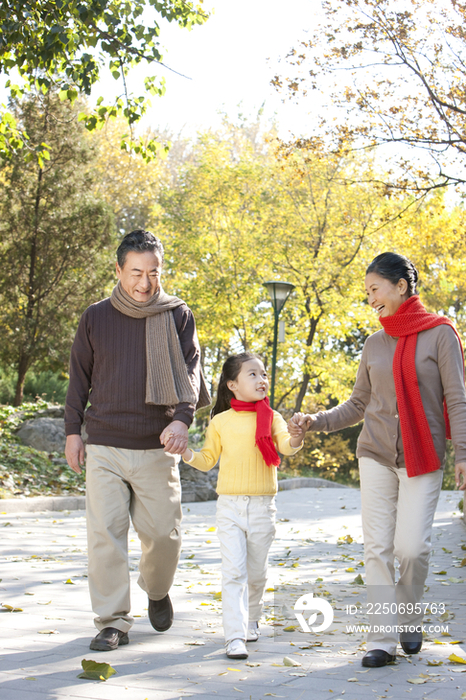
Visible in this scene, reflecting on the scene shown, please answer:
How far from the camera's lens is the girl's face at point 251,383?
4250 millimetres

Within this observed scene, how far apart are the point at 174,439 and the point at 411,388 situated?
1.25m

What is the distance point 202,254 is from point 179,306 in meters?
18.8

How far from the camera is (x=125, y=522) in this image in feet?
13.7

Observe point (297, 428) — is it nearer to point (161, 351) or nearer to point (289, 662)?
point (161, 351)

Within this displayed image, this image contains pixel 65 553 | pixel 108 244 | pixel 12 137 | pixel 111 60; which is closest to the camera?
pixel 65 553

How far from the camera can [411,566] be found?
3.74 m

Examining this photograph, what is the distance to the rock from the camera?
15.7 m

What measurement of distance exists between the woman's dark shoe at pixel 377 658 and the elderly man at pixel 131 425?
3.85 ft

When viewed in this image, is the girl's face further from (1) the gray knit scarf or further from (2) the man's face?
(2) the man's face

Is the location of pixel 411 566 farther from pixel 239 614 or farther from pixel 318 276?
pixel 318 276

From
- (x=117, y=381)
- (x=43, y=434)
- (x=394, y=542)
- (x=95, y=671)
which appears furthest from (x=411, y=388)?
(x=43, y=434)

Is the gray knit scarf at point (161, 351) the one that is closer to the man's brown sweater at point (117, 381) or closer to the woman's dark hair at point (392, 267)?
the man's brown sweater at point (117, 381)

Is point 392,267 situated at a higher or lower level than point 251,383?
higher

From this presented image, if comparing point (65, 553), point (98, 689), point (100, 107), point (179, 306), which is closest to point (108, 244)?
point (100, 107)
